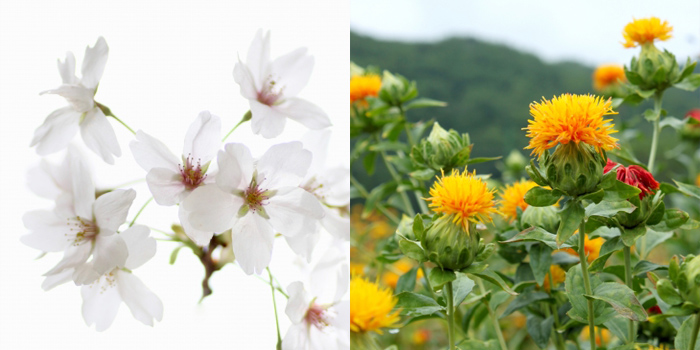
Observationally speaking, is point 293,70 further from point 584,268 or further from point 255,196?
point 584,268

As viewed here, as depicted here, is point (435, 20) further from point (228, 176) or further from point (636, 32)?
point (228, 176)

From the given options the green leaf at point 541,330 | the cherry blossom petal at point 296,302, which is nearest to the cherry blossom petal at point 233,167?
the cherry blossom petal at point 296,302

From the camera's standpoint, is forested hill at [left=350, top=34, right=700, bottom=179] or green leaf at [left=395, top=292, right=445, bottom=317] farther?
forested hill at [left=350, top=34, right=700, bottom=179]

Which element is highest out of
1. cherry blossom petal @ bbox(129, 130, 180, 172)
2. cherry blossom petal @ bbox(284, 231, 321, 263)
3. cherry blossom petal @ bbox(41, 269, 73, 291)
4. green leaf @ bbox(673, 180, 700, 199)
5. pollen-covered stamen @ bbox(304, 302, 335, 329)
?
cherry blossom petal @ bbox(129, 130, 180, 172)

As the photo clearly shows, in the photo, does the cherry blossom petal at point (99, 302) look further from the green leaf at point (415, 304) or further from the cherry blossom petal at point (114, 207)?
the green leaf at point (415, 304)

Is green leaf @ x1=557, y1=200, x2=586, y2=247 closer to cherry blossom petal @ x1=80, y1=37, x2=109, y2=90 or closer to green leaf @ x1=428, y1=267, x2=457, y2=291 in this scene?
green leaf @ x1=428, y1=267, x2=457, y2=291

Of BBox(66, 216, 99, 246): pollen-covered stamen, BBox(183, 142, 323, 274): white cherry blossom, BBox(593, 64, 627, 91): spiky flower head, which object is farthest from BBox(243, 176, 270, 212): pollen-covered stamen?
BBox(593, 64, 627, 91): spiky flower head

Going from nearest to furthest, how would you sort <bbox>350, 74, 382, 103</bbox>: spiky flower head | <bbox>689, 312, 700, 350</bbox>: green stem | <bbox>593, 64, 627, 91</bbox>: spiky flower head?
<bbox>689, 312, 700, 350</bbox>: green stem
<bbox>350, 74, 382, 103</bbox>: spiky flower head
<bbox>593, 64, 627, 91</bbox>: spiky flower head

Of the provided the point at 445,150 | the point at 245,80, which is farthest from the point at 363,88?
the point at 245,80
